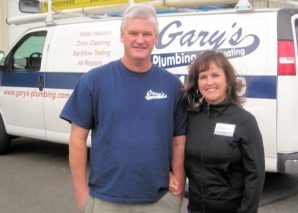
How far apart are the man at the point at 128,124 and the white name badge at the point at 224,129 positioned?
0.75 ft

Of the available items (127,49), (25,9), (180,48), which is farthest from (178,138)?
(25,9)

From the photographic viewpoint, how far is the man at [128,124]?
7.93 ft

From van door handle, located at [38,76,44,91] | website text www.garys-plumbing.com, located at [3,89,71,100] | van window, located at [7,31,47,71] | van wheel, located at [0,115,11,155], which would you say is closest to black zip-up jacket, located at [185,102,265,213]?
website text www.garys-plumbing.com, located at [3,89,71,100]

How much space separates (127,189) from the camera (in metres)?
2.45

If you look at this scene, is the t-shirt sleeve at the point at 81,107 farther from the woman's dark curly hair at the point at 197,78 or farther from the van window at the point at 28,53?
the van window at the point at 28,53

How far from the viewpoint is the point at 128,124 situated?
7.90 feet

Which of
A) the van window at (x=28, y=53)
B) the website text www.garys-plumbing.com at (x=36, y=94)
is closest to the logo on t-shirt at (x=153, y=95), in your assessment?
the website text www.garys-plumbing.com at (x=36, y=94)

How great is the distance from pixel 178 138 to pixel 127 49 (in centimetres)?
52

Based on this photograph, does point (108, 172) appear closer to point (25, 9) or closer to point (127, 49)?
point (127, 49)

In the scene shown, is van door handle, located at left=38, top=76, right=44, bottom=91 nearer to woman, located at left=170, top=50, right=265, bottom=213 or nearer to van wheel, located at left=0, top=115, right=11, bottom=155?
van wheel, located at left=0, top=115, right=11, bottom=155

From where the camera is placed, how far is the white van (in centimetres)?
490

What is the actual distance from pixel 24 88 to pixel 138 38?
16.8 ft

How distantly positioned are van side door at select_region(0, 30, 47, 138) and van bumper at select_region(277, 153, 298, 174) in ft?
11.4

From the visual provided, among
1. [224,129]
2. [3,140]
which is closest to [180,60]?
[224,129]
